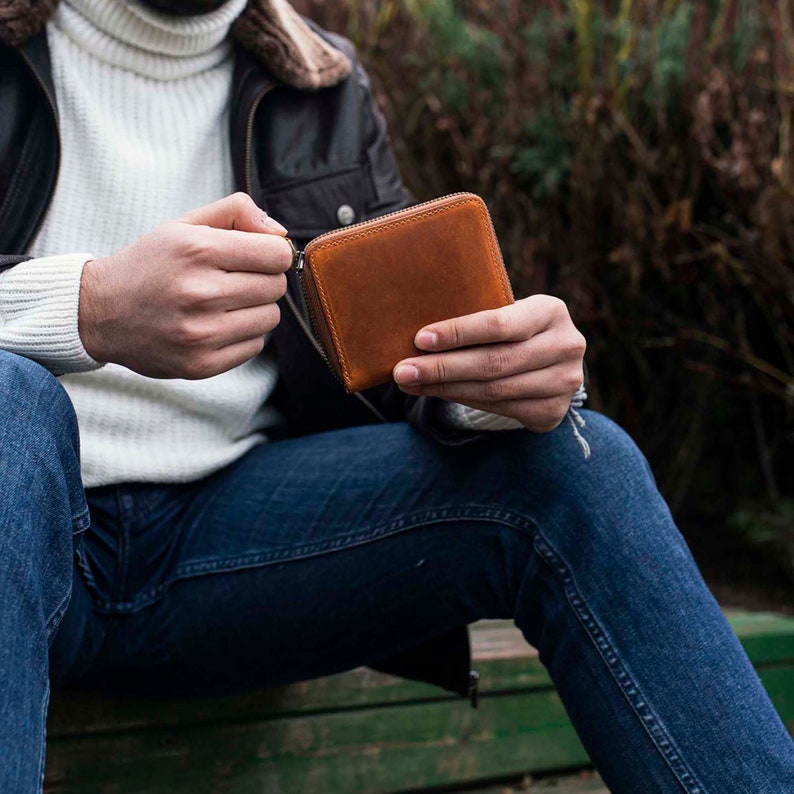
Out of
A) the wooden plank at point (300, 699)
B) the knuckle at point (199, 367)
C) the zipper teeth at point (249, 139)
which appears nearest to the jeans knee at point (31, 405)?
the knuckle at point (199, 367)

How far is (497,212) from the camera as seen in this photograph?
2.56m

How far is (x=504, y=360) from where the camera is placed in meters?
1.07

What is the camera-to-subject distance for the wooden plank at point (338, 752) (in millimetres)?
1468

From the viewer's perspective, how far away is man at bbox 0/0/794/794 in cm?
100

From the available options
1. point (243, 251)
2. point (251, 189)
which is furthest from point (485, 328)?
point (251, 189)

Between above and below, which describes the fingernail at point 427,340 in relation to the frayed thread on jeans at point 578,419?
above

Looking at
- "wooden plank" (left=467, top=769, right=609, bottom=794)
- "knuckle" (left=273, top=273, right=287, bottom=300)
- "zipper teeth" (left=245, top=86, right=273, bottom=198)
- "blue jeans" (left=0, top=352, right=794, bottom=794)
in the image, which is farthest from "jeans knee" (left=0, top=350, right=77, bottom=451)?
"wooden plank" (left=467, top=769, right=609, bottom=794)

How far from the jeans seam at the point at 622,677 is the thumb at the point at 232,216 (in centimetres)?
48

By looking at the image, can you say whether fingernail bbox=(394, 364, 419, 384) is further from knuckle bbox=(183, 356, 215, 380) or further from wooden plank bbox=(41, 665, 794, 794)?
wooden plank bbox=(41, 665, 794, 794)

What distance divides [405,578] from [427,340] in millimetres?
326

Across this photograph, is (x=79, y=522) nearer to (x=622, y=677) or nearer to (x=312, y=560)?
(x=312, y=560)

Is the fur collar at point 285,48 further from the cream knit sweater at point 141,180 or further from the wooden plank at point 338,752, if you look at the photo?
the wooden plank at point 338,752

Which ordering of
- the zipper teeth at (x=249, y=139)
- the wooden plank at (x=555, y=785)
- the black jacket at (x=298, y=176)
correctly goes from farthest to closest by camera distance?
1. the wooden plank at (x=555, y=785)
2. the zipper teeth at (x=249, y=139)
3. the black jacket at (x=298, y=176)

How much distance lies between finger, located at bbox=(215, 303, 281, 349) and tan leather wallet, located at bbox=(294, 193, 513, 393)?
0.05 m
